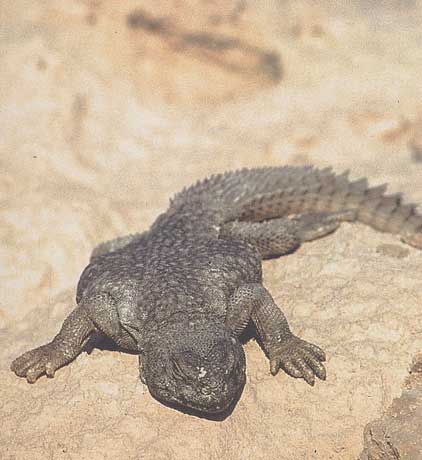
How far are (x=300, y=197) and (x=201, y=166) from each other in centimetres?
271

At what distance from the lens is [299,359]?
4848 mm

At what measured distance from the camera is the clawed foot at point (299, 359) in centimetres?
479

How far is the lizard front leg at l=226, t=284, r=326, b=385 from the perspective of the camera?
15.8 feet

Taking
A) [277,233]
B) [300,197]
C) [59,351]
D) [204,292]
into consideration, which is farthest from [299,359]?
[300,197]

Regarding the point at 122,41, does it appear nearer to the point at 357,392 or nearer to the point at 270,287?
the point at 270,287

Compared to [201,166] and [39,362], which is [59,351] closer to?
[39,362]

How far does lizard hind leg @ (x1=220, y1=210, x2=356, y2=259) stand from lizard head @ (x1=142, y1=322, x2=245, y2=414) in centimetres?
185

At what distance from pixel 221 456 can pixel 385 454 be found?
113 cm

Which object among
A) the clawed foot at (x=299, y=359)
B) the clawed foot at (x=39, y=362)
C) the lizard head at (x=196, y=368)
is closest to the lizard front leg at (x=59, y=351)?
the clawed foot at (x=39, y=362)

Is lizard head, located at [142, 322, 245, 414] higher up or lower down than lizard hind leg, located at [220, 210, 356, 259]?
higher up

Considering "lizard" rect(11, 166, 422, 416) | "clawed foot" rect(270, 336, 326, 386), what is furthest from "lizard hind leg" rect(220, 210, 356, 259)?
"clawed foot" rect(270, 336, 326, 386)

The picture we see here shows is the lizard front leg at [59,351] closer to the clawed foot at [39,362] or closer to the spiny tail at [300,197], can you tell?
the clawed foot at [39,362]

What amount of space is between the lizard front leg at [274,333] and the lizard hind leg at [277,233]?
3.45ft

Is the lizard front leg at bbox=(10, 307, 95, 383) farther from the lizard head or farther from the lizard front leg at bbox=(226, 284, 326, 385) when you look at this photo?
the lizard front leg at bbox=(226, 284, 326, 385)
